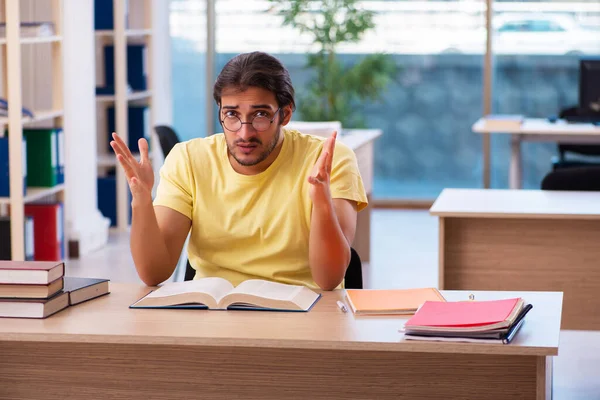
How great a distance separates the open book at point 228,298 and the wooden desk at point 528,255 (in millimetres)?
1350

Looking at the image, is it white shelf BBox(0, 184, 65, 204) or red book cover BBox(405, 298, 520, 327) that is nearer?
red book cover BBox(405, 298, 520, 327)

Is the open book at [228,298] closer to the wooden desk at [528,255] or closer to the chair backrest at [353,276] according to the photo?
the chair backrest at [353,276]

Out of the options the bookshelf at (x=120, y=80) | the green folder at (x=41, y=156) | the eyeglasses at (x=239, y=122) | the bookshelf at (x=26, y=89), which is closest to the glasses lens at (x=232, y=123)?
the eyeglasses at (x=239, y=122)

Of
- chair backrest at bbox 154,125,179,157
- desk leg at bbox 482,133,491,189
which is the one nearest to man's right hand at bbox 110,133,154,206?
chair backrest at bbox 154,125,179,157

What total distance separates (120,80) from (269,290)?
14.5 feet

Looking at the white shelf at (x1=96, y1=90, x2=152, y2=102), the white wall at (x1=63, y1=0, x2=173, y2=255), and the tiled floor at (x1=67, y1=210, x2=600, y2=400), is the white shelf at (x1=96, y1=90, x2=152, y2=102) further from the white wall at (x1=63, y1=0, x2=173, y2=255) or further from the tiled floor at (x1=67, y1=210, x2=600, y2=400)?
the tiled floor at (x1=67, y1=210, x2=600, y2=400)

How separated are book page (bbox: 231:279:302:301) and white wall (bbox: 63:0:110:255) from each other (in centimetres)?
355

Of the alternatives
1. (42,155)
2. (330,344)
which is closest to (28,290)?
(330,344)

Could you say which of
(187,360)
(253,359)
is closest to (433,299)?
(253,359)

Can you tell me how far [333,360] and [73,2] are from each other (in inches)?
159

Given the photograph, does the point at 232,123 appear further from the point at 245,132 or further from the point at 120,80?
the point at 120,80

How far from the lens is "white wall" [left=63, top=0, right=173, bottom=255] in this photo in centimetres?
554

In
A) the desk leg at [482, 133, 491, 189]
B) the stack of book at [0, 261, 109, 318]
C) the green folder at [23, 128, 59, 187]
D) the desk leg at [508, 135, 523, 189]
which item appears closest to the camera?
the stack of book at [0, 261, 109, 318]

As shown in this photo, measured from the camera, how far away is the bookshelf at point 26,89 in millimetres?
4652
